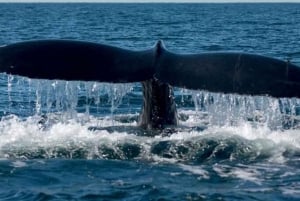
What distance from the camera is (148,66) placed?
657 cm

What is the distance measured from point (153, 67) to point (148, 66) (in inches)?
1.7

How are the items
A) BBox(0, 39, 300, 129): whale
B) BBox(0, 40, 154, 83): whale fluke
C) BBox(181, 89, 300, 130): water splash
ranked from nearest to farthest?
BBox(0, 39, 300, 129): whale → BBox(0, 40, 154, 83): whale fluke → BBox(181, 89, 300, 130): water splash

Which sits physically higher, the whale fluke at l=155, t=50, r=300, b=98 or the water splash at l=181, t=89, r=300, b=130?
the whale fluke at l=155, t=50, r=300, b=98

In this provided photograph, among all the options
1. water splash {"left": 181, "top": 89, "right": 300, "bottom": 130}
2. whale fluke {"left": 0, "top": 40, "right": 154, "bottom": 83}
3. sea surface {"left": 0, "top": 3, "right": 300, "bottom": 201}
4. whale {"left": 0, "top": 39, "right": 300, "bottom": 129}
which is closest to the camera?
sea surface {"left": 0, "top": 3, "right": 300, "bottom": 201}

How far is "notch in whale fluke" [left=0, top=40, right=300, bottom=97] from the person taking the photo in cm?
616

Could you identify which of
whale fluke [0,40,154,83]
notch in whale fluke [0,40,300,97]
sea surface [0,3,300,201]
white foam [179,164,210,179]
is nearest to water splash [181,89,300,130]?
sea surface [0,3,300,201]

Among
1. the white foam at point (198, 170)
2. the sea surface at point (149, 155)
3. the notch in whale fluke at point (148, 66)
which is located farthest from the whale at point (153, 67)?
the white foam at point (198, 170)

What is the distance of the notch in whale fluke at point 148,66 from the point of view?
616 centimetres

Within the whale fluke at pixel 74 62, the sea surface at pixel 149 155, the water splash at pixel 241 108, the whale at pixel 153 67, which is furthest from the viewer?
the water splash at pixel 241 108

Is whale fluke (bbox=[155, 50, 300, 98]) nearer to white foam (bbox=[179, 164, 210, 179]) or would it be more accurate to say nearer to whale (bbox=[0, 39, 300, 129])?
whale (bbox=[0, 39, 300, 129])

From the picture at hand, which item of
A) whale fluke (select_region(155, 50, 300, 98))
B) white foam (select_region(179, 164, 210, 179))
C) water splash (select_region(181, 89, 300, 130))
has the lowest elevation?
white foam (select_region(179, 164, 210, 179))

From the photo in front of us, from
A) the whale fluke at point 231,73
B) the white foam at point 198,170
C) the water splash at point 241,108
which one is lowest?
the white foam at point 198,170

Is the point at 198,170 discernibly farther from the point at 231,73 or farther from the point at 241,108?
the point at 241,108

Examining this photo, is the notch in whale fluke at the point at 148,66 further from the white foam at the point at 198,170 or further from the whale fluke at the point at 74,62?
the white foam at the point at 198,170
